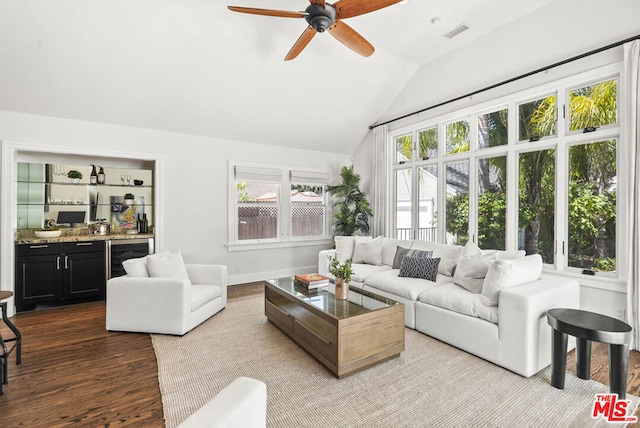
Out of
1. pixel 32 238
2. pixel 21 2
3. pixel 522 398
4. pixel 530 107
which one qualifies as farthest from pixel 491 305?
A: pixel 32 238

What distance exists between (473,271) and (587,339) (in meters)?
1.11

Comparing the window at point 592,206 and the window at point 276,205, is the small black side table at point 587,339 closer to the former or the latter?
the window at point 592,206

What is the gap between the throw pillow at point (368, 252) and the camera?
4730 mm

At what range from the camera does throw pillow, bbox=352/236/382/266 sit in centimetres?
473

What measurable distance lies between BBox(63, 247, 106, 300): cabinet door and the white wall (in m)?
0.84

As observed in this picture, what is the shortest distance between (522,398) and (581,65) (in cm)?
347

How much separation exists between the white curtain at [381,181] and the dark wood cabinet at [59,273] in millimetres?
4513

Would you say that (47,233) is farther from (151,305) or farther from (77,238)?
(151,305)

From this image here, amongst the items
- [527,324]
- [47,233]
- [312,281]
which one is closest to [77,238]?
[47,233]

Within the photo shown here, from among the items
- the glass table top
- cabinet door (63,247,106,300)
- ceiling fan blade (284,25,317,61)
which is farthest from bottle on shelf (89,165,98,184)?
ceiling fan blade (284,25,317,61)

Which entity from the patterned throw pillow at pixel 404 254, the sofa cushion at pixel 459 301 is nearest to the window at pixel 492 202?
the patterned throw pillow at pixel 404 254

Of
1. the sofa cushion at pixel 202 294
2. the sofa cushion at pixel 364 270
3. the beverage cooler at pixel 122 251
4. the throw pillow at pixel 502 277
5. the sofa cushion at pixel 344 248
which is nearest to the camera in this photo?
the throw pillow at pixel 502 277

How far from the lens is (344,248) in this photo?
505 centimetres

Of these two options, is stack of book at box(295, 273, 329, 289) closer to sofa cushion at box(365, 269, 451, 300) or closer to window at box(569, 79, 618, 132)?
sofa cushion at box(365, 269, 451, 300)
